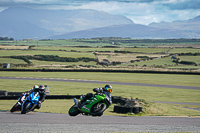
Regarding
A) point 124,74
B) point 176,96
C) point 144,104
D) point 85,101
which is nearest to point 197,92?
point 176,96

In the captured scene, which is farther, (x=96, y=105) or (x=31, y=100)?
(x=31, y=100)

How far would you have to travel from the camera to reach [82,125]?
1772 cm

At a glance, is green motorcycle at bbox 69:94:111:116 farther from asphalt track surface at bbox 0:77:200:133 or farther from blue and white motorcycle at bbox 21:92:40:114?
blue and white motorcycle at bbox 21:92:40:114

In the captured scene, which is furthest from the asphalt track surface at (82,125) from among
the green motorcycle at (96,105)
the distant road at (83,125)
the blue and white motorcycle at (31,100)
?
the green motorcycle at (96,105)

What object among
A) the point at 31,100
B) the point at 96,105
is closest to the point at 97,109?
the point at 96,105

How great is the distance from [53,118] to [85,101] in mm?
5339

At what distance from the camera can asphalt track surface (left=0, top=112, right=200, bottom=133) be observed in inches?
640

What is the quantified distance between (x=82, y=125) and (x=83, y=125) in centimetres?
5

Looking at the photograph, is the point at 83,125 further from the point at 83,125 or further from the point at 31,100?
the point at 31,100

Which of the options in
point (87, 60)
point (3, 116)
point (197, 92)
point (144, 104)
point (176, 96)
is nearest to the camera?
point (3, 116)

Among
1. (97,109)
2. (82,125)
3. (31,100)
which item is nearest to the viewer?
(97,109)

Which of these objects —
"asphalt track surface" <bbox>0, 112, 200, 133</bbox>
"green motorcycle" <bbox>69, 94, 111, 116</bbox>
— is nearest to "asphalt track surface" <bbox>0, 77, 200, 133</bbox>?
"asphalt track surface" <bbox>0, 112, 200, 133</bbox>

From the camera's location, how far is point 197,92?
50500 mm

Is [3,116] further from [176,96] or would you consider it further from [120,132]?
[176,96]
